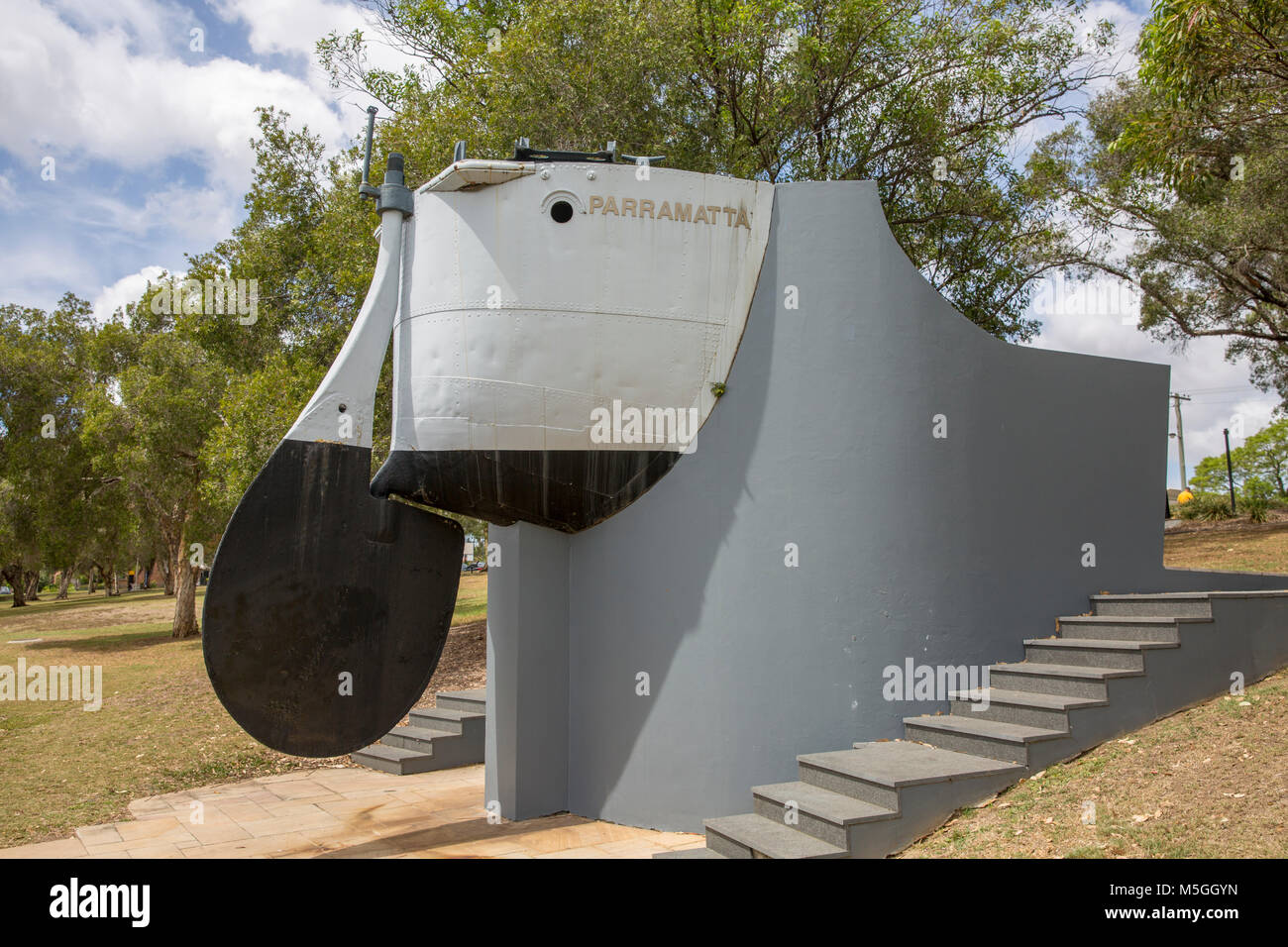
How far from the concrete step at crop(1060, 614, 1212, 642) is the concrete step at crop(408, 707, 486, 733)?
215 inches

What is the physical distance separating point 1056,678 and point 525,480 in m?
3.77

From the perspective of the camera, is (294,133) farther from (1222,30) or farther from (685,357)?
(1222,30)

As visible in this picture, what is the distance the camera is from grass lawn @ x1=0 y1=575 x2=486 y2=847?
24.2 ft

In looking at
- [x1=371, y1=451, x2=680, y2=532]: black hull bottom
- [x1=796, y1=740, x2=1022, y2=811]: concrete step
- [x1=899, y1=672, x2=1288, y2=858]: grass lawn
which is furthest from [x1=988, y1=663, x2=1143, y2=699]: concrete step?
[x1=371, y1=451, x2=680, y2=532]: black hull bottom

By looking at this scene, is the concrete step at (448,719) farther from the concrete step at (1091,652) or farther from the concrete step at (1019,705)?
the concrete step at (1091,652)

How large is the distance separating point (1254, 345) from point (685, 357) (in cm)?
1648

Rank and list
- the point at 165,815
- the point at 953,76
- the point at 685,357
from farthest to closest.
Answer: the point at 953,76 < the point at 165,815 < the point at 685,357

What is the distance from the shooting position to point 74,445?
22625 millimetres

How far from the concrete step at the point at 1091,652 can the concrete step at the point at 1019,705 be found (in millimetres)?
422

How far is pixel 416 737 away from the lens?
866 centimetres

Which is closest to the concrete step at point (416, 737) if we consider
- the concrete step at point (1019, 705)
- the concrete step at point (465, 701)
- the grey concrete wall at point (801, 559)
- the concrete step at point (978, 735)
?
the concrete step at point (465, 701)

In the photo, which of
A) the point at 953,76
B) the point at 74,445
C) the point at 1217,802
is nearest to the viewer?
the point at 1217,802
